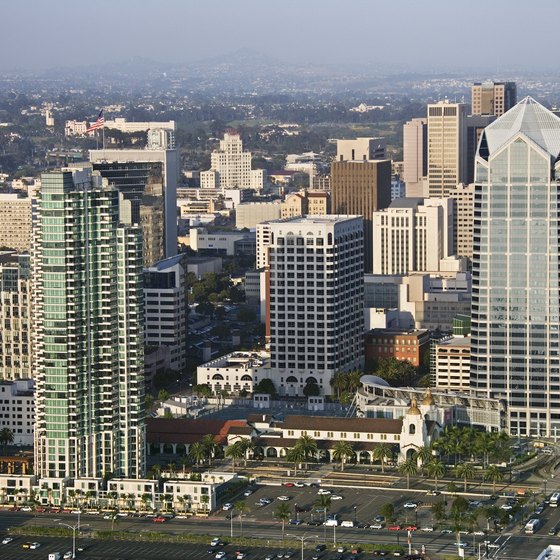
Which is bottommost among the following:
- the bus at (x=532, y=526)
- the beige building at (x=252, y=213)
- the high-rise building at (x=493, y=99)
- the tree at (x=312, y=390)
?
the bus at (x=532, y=526)

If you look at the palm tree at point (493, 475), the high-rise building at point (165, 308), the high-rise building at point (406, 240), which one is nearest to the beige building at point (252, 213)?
the high-rise building at point (406, 240)

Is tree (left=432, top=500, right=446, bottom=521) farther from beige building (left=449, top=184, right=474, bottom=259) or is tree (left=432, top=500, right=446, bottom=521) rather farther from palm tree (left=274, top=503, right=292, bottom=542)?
beige building (left=449, top=184, right=474, bottom=259)

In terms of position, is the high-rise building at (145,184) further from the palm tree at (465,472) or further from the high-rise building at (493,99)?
the high-rise building at (493,99)

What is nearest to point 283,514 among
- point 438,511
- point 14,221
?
point 438,511

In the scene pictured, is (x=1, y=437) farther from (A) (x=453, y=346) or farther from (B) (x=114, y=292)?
(A) (x=453, y=346)

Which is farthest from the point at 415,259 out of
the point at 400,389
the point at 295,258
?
the point at 400,389

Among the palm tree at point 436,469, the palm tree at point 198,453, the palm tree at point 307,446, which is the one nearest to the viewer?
the palm tree at point 436,469

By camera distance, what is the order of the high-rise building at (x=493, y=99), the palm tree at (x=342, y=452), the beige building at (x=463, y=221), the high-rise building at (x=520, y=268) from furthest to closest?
the high-rise building at (x=493, y=99) → the beige building at (x=463, y=221) → the high-rise building at (x=520, y=268) → the palm tree at (x=342, y=452)
